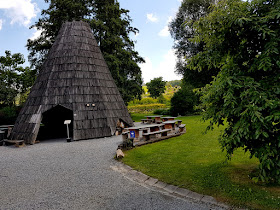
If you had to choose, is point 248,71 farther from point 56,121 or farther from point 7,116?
point 7,116

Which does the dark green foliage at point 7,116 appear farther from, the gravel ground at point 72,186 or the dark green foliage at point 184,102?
the dark green foliage at point 184,102

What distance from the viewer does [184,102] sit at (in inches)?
1117

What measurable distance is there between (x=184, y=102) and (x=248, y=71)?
79.6 ft

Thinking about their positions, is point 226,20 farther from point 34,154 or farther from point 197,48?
point 197,48

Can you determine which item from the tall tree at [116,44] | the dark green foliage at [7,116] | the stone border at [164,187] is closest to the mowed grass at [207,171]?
the stone border at [164,187]

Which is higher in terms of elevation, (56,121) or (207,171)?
(56,121)

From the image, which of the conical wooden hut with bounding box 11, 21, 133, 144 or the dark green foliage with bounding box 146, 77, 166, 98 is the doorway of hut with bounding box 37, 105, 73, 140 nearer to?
the conical wooden hut with bounding box 11, 21, 133, 144

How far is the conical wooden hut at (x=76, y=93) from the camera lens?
517 inches

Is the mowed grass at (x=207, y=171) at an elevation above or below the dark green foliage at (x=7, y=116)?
below

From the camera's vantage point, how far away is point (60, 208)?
4508mm

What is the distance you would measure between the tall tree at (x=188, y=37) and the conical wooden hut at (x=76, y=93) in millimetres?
17625

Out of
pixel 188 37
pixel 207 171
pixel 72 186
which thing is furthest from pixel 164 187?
pixel 188 37

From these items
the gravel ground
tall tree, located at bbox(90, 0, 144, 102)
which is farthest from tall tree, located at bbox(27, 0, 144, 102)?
the gravel ground

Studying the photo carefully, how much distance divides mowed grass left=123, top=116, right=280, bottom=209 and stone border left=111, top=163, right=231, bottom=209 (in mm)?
181
